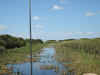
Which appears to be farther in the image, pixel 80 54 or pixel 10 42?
pixel 10 42

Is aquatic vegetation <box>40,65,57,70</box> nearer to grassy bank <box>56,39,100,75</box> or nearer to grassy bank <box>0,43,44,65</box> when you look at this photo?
grassy bank <box>56,39,100,75</box>

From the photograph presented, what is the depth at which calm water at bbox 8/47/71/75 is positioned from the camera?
488 centimetres

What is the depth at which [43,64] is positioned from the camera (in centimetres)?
517

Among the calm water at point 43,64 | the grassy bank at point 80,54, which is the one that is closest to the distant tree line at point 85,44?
the grassy bank at point 80,54

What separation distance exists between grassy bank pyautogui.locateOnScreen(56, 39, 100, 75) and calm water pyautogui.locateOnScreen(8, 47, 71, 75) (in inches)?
11.0

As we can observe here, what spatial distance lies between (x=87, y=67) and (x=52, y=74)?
1325mm

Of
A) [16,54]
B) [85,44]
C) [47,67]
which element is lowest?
[47,67]

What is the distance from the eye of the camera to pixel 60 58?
5.52m

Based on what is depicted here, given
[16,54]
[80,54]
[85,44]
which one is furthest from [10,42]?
[85,44]

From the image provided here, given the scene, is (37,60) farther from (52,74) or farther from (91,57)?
(91,57)

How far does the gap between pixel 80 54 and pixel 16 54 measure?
2603mm

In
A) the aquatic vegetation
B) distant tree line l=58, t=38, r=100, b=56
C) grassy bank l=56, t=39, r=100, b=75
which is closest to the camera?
the aquatic vegetation

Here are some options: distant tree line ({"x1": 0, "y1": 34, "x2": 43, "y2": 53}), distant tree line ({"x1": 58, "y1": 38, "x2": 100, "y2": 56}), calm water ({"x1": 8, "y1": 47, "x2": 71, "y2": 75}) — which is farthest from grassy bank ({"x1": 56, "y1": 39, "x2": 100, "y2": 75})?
distant tree line ({"x1": 0, "y1": 34, "x2": 43, "y2": 53})

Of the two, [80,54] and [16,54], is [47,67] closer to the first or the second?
[80,54]
